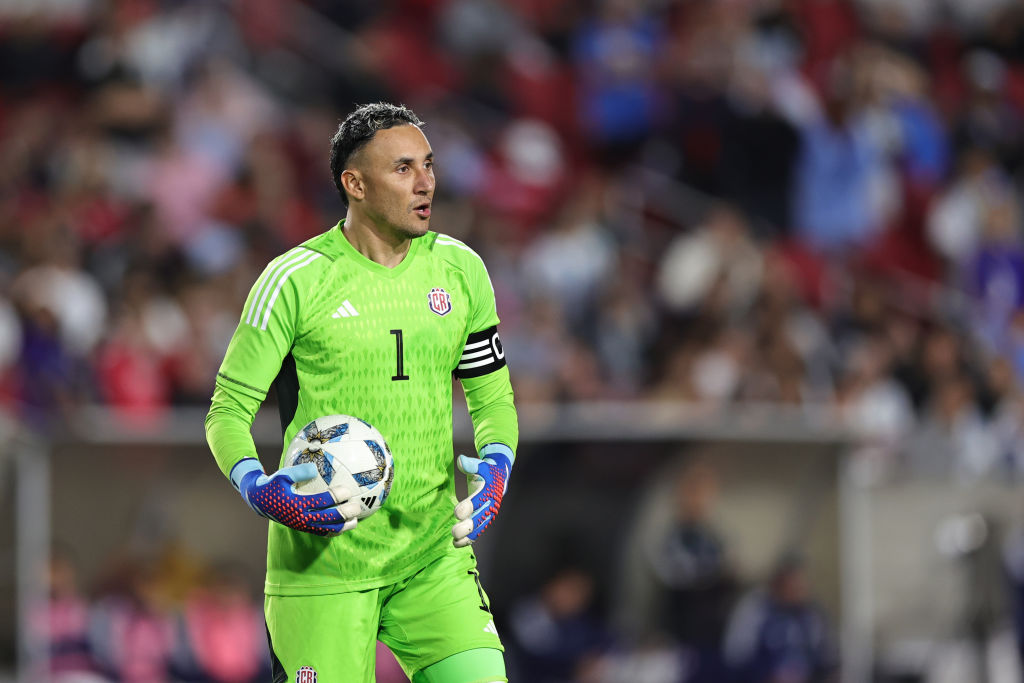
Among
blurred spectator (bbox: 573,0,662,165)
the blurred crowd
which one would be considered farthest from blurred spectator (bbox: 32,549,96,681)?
blurred spectator (bbox: 573,0,662,165)

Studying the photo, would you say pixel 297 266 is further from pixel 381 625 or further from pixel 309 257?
pixel 381 625

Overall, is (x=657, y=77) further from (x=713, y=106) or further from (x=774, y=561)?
(x=774, y=561)

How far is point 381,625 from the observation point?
185 inches

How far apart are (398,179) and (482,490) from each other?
96 cm

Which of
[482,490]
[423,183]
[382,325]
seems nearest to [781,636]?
[482,490]

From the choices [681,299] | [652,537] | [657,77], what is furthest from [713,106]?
[652,537]

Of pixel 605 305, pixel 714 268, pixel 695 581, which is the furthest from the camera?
pixel 714 268

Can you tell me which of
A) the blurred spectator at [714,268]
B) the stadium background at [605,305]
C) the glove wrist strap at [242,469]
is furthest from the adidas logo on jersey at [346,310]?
the blurred spectator at [714,268]

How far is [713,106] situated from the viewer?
494 inches

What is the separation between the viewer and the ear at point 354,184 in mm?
4641

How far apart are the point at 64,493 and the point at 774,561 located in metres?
4.31

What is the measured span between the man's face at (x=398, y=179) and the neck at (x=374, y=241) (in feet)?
0.23

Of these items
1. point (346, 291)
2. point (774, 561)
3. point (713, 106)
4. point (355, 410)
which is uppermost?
point (713, 106)

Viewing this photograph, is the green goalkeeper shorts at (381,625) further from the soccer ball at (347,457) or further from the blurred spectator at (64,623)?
the blurred spectator at (64,623)
